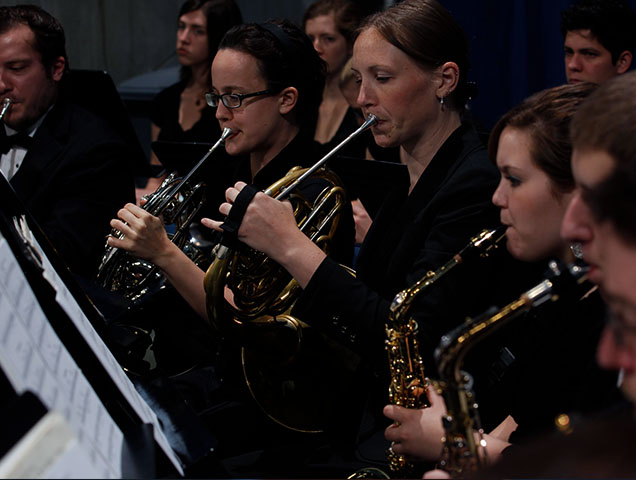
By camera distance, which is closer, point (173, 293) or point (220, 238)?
point (220, 238)

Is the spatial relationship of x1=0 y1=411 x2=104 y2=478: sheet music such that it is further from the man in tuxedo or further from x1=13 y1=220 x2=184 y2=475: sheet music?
the man in tuxedo

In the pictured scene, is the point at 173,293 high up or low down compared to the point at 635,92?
down

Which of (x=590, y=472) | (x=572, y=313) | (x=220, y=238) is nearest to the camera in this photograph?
(x=590, y=472)

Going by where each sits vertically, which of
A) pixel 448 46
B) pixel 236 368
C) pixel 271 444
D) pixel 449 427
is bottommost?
pixel 271 444

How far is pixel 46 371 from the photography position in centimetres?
89

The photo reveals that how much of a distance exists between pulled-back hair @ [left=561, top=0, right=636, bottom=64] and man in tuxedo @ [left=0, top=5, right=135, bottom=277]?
5.93 feet

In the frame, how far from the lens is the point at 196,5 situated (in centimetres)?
371

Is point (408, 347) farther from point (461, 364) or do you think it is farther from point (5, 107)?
point (5, 107)

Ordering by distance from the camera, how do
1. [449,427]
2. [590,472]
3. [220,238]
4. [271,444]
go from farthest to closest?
[271,444], [220,238], [449,427], [590,472]

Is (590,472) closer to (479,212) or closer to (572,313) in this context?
(572,313)

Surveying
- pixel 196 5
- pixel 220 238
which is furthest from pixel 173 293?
pixel 196 5

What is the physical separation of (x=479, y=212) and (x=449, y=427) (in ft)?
1.66

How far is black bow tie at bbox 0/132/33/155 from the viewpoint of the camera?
225 centimetres

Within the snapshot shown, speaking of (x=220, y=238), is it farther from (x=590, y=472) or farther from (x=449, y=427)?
(x=590, y=472)
